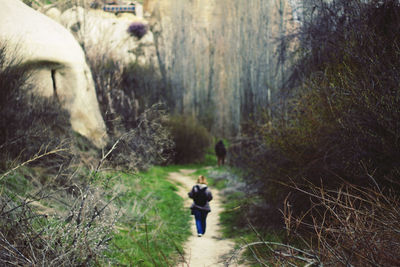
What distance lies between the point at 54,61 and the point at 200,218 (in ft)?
19.1

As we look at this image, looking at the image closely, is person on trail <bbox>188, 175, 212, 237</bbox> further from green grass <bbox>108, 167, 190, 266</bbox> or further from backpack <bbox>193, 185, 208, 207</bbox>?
green grass <bbox>108, 167, 190, 266</bbox>

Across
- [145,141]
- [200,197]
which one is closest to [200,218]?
[200,197]

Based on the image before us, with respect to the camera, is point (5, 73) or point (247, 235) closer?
point (5, 73)

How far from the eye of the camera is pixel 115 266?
4918mm

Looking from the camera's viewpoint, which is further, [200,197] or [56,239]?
[200,197]

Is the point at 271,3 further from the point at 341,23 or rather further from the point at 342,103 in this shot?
the point at 342,103

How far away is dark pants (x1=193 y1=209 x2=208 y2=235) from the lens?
26.5ft

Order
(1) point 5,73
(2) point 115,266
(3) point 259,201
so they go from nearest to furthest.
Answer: (2) point 115,266, (1) point 5,73, (3) point 259,201

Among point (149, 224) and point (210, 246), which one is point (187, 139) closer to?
point (210, 246)

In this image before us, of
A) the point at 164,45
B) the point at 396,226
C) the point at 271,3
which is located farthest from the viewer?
the point at 164,45

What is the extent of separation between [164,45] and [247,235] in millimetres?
27695

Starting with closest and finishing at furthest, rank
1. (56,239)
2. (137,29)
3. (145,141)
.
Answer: (56,239)
(145,141)
(137,29)

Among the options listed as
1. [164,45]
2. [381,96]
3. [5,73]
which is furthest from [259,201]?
[164,45]

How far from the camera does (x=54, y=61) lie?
33.3 feet
